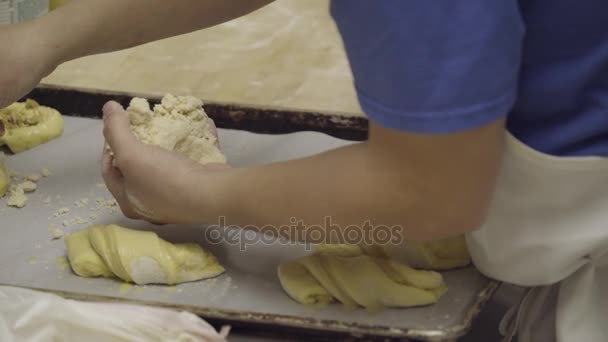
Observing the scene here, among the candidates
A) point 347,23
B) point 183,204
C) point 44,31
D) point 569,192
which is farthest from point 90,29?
point 569,192

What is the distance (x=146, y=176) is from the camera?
1.04m

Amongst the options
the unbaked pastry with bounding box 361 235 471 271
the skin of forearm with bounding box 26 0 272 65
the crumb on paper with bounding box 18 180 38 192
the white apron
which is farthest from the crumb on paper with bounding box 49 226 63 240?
the white apron

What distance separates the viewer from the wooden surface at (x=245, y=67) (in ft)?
5.70

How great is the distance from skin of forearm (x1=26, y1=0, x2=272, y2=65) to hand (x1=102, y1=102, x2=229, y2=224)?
171 millimetres

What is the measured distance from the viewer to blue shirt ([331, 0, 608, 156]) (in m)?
0.67

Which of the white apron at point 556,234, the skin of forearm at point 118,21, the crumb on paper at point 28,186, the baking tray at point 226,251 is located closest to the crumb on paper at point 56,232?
the baking tray at point 226,251

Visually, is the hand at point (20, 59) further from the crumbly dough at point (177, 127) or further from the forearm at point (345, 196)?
the forearm at point (345, 196)

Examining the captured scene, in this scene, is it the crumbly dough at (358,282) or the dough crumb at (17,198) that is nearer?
the crumbly dough at (358,282)

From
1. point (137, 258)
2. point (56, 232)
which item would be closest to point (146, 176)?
point (137, 258)

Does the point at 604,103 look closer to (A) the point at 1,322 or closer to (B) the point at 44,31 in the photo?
(A) the point at 1,322

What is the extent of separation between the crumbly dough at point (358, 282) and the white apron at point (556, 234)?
86 mm

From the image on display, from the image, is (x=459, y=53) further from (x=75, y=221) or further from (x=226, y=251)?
(x=75, y=221)

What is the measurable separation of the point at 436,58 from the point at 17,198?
0.84 metres

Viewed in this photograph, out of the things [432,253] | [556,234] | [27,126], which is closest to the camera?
[556,234]
